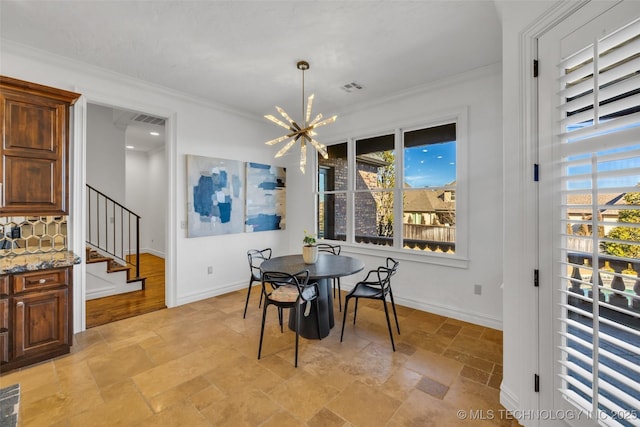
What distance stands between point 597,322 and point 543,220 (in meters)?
0.56

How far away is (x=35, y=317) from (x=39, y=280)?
319mm

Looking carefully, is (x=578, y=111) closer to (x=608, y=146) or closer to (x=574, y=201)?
(x=608, y=146)

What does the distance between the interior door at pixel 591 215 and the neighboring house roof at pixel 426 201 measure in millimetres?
2003

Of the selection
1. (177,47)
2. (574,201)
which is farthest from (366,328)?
(177,47)

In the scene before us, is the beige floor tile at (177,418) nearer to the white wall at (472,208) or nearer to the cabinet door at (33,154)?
the cabinet door at (33,154)

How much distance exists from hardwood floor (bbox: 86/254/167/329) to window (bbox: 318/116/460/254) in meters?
2.80

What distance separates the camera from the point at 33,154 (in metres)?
2.55

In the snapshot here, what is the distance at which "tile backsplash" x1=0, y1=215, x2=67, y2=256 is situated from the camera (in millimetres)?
2646

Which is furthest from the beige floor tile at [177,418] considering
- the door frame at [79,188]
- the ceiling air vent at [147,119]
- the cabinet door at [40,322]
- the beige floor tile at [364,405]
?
the ceiling air vent at [147,119]

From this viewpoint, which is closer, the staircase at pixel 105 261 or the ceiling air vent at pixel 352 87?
the ceiling air vent at pixel 352 87

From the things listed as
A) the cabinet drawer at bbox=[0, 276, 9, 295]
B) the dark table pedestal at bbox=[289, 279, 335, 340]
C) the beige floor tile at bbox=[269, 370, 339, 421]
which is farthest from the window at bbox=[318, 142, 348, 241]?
the cabinet drawer at bbox=[0, 276, 9, 295]

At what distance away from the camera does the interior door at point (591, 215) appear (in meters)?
1.14

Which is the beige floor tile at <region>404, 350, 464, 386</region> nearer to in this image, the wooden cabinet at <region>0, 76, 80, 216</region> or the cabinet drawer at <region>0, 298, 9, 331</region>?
the cabinet drawer at <region>0, 298, 9, 331</region>

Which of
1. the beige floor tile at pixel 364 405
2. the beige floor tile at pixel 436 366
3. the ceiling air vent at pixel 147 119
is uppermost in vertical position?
the ceiling air vent at pixel 147 119
